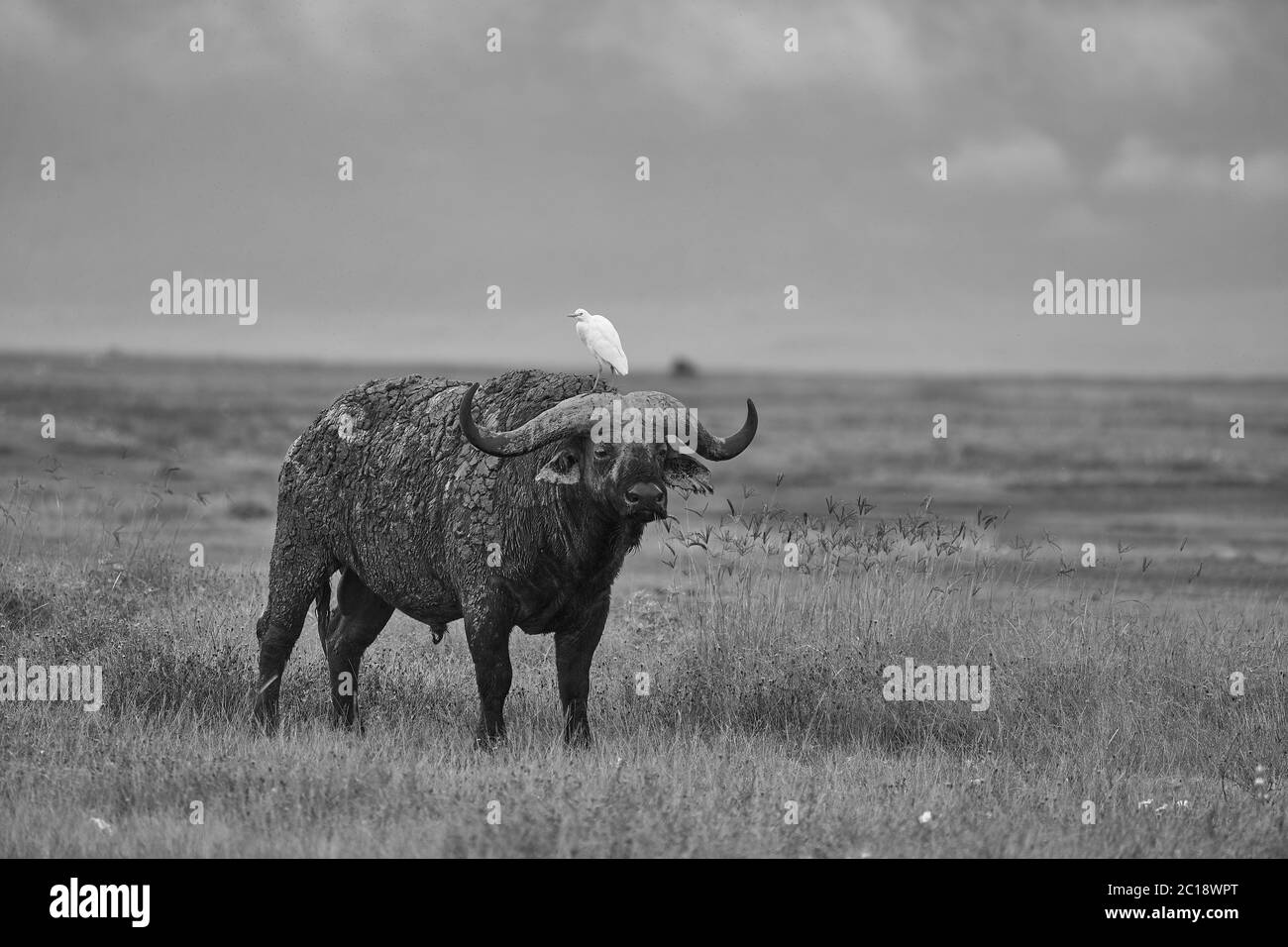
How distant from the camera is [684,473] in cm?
844

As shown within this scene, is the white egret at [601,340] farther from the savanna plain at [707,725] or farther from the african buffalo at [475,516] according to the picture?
the savanna plain at [707,725]

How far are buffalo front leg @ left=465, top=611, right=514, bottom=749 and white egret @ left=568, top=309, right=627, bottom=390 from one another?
92.8 inches

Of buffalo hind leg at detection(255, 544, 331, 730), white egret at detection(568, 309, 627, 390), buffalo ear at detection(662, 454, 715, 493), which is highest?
white egret at detection(568, 309, 627, 390)

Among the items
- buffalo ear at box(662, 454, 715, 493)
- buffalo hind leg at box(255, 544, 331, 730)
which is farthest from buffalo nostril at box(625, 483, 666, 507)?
buffalo hind leg at box(255, 544, 331, 730)

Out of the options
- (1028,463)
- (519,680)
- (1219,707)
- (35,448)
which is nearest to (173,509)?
(35,448)

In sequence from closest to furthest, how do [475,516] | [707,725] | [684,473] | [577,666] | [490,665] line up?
[684,473] < [490,665] < [475,516] < [577,666] < [707,725]

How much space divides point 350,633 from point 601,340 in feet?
9.28

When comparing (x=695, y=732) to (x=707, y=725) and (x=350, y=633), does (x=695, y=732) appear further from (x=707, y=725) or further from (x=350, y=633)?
(x=350, y=633)

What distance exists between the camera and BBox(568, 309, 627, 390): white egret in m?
10.8

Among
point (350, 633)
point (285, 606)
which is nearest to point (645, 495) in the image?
point (350, 633)

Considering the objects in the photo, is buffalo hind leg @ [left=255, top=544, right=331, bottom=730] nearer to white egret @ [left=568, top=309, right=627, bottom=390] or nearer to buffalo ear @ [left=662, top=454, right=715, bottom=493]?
white egret @ [left=568, top=309, right=627, bottom=390]

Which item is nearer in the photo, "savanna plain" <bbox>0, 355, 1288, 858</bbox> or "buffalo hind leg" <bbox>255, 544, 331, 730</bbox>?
"savanna plain" <bbox>0, 355, 1288, 858</bbox>

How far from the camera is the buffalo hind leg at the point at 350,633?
10.5 meters
